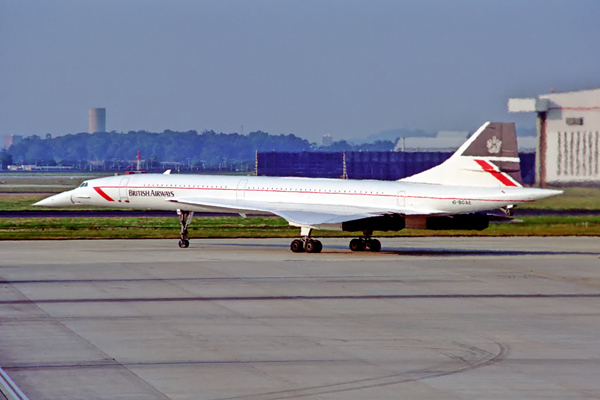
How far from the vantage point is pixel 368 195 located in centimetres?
3509

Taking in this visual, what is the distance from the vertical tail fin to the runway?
9.94ft

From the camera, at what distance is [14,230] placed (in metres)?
46.0

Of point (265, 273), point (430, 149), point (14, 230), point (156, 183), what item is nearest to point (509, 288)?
point (265, 273)

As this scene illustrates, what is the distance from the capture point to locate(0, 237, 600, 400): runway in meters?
13.8

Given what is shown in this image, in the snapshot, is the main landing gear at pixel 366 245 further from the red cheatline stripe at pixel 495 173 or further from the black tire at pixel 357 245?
the red cheatline stripe at pixel 495 173

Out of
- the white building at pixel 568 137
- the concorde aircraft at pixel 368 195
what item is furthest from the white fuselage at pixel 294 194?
the white building at pixel 568 137

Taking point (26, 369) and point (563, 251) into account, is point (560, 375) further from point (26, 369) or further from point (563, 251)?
point (563, 251)

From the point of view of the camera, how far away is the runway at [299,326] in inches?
544

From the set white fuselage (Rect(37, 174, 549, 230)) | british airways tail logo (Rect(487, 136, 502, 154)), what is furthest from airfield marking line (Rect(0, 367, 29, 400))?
british airways tail logo (Rect(487, 136, 502, 154))

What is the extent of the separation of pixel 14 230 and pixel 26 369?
33.1m

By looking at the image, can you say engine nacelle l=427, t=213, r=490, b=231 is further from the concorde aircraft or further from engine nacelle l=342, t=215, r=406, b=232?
engine nacelle l=342, t=215, r=406, b=232

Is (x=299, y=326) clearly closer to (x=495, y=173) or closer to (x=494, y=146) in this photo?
(x=495, y=173)

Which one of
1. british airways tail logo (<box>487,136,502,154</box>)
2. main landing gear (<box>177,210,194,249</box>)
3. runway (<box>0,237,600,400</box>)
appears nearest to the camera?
runway (<box>0,237,600,400</box>)

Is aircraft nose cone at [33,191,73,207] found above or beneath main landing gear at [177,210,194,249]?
above
